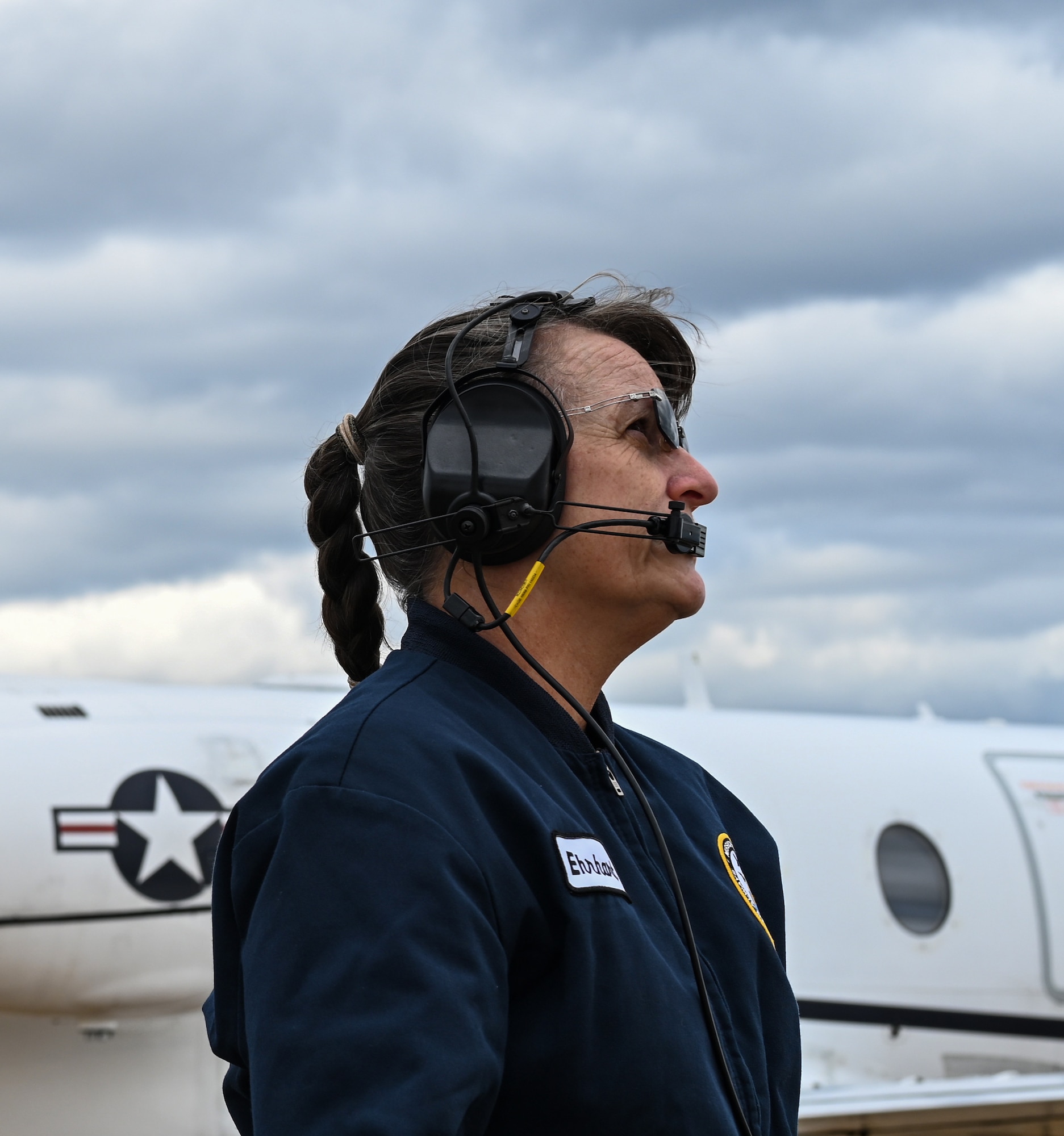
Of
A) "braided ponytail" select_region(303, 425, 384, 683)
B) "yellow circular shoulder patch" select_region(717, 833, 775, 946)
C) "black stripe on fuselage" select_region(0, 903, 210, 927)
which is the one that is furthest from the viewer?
"black stripe on fuselage" select_region(0, 903, 210, 927)

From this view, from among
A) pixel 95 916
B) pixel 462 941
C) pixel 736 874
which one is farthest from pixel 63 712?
pixel 462 941

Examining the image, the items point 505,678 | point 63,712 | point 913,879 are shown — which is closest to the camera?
point 505,678

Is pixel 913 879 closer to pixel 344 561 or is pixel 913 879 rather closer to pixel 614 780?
pixel 344 561

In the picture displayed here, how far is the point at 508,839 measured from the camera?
1603mm

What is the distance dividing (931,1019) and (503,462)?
6.34m

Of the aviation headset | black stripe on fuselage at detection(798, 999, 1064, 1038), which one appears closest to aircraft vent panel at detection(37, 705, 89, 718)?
black stripe on fuselage at detection(798, 999, 1064, 1038)

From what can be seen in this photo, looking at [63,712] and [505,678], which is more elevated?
[505,678]

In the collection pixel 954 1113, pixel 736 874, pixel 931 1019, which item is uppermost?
pixel 736 874

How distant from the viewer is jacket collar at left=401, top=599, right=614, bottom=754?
74.7 inches

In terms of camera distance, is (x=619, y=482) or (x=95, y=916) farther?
(x=95, y=916)

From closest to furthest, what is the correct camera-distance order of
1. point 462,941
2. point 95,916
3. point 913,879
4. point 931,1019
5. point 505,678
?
point 462,941 < point 505,678 < point 95,916 < point 931,1019 < point 913,879

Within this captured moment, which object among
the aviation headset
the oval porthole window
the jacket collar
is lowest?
the oval porthole window

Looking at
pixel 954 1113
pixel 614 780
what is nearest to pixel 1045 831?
pixel 954 1113

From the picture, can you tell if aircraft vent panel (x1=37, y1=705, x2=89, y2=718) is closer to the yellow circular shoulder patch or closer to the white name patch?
the yellow circular shoulder patch
